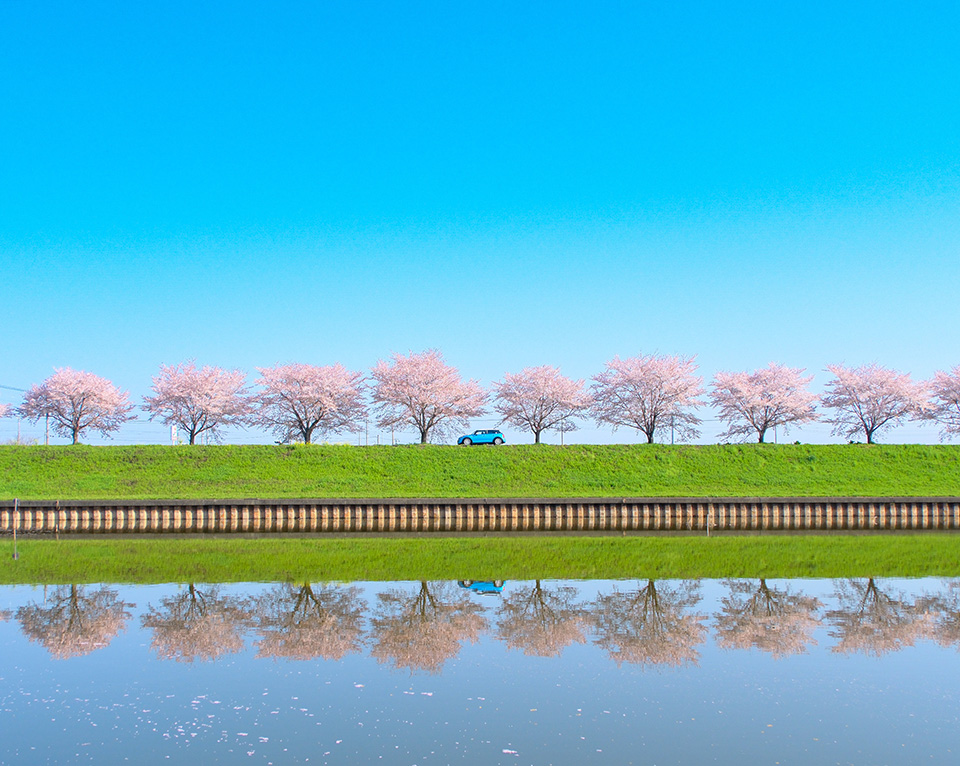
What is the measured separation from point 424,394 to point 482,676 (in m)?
54.6

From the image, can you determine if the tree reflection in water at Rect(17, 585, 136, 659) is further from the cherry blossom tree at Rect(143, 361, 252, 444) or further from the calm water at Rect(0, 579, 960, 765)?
the cherry blossom tree at Rect(143, 361, 252, 444)

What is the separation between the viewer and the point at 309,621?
55.9 ft

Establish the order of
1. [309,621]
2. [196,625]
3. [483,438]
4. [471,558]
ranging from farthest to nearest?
[483,438] → [471,558] → [309,621] → [196,625]

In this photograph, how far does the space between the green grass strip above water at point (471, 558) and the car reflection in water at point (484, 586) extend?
2.55 ft

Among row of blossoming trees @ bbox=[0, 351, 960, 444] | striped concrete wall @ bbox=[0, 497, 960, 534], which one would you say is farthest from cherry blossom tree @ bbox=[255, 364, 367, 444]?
striped concrete wall @ bbox=[0, 497, 960, 534]

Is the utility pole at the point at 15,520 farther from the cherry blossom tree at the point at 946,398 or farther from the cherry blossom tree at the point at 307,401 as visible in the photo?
the cherry blossom tree at the point at 946,398

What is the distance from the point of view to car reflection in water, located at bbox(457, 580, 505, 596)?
20469mm

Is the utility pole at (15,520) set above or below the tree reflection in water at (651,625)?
below

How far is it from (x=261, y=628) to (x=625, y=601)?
27.6 feet

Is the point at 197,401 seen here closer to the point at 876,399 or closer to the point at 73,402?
the point at 73,402

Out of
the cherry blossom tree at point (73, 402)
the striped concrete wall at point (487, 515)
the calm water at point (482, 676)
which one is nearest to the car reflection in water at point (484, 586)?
the calm water at point (482, 676)

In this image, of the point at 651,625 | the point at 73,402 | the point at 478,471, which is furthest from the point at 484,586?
the point at 73,402

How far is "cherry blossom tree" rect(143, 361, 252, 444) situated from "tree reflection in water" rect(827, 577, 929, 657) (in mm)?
58354

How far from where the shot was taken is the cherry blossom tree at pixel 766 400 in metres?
67.8
